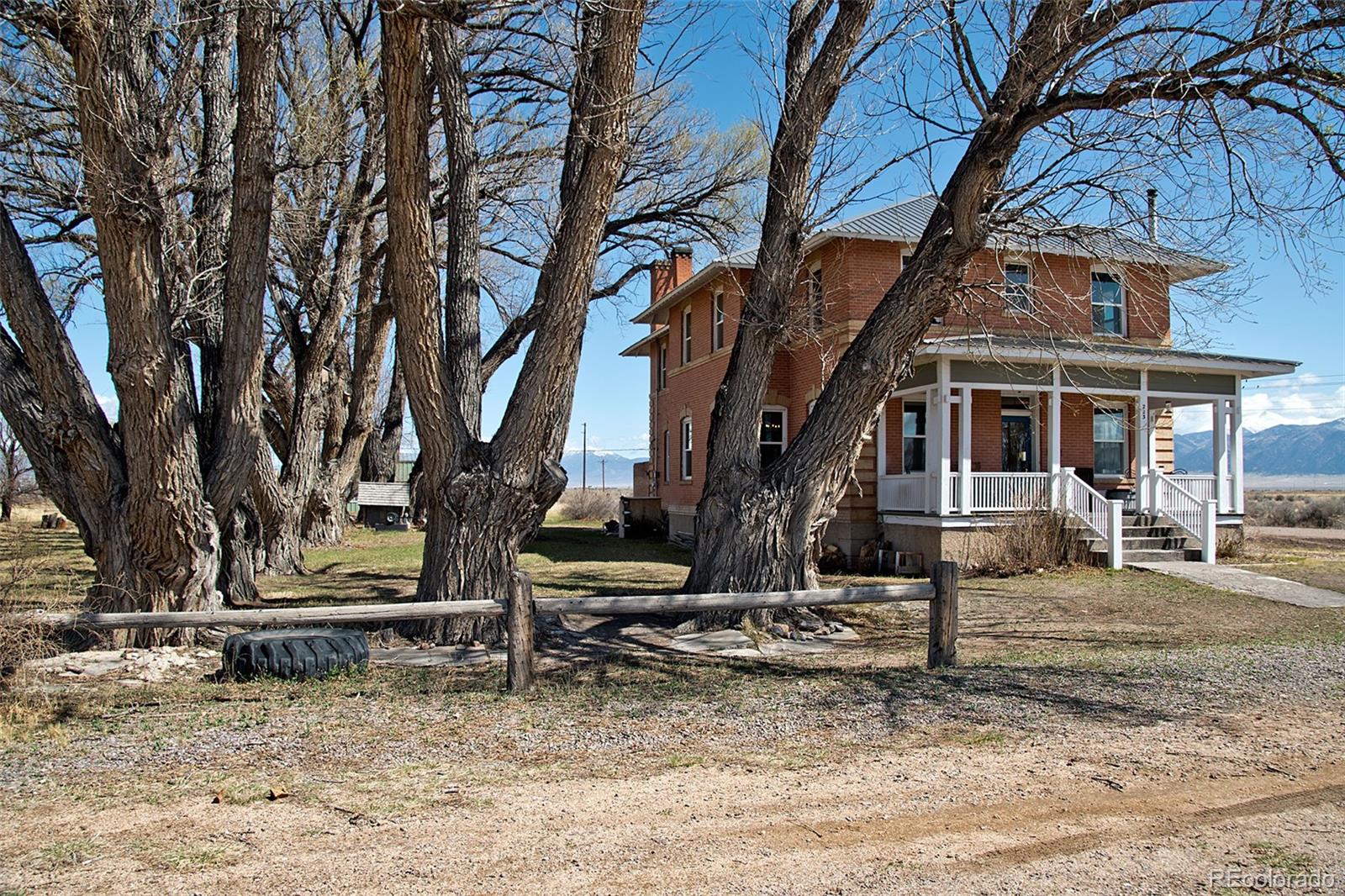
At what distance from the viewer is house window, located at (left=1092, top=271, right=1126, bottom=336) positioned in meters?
20.7

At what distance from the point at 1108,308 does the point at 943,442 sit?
628 cm

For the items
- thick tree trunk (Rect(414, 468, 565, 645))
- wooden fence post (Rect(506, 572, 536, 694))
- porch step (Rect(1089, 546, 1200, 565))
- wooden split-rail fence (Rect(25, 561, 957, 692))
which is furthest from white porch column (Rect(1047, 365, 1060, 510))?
wooden fence post (Rect(506, 572, 536, 694))

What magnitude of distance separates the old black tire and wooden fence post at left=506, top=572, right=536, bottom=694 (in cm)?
164

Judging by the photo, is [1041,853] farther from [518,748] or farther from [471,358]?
[471,358]

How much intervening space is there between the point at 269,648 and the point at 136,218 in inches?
156

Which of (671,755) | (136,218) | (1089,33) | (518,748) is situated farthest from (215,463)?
(1089,33)

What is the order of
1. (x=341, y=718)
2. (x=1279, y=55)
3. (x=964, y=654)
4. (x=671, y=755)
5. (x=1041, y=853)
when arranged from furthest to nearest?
1. (x=964, y=654)
2. (x=1279, y=55)
3. (x=341, y=718)
4. (x=671, y=755)
5. (x=1041, y=853)

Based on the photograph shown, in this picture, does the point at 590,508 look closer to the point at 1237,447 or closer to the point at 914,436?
the point at 914,436

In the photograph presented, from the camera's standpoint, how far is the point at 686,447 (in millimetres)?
25875

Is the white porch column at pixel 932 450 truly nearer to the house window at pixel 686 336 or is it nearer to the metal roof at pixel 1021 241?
the metal roof at pixel 1021 241

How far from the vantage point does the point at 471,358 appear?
10.3 m

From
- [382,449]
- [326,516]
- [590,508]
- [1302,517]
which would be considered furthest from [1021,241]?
[1302,517]

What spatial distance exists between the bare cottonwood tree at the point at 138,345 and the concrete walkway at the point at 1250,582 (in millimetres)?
13584

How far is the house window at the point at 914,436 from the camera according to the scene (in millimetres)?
20078
